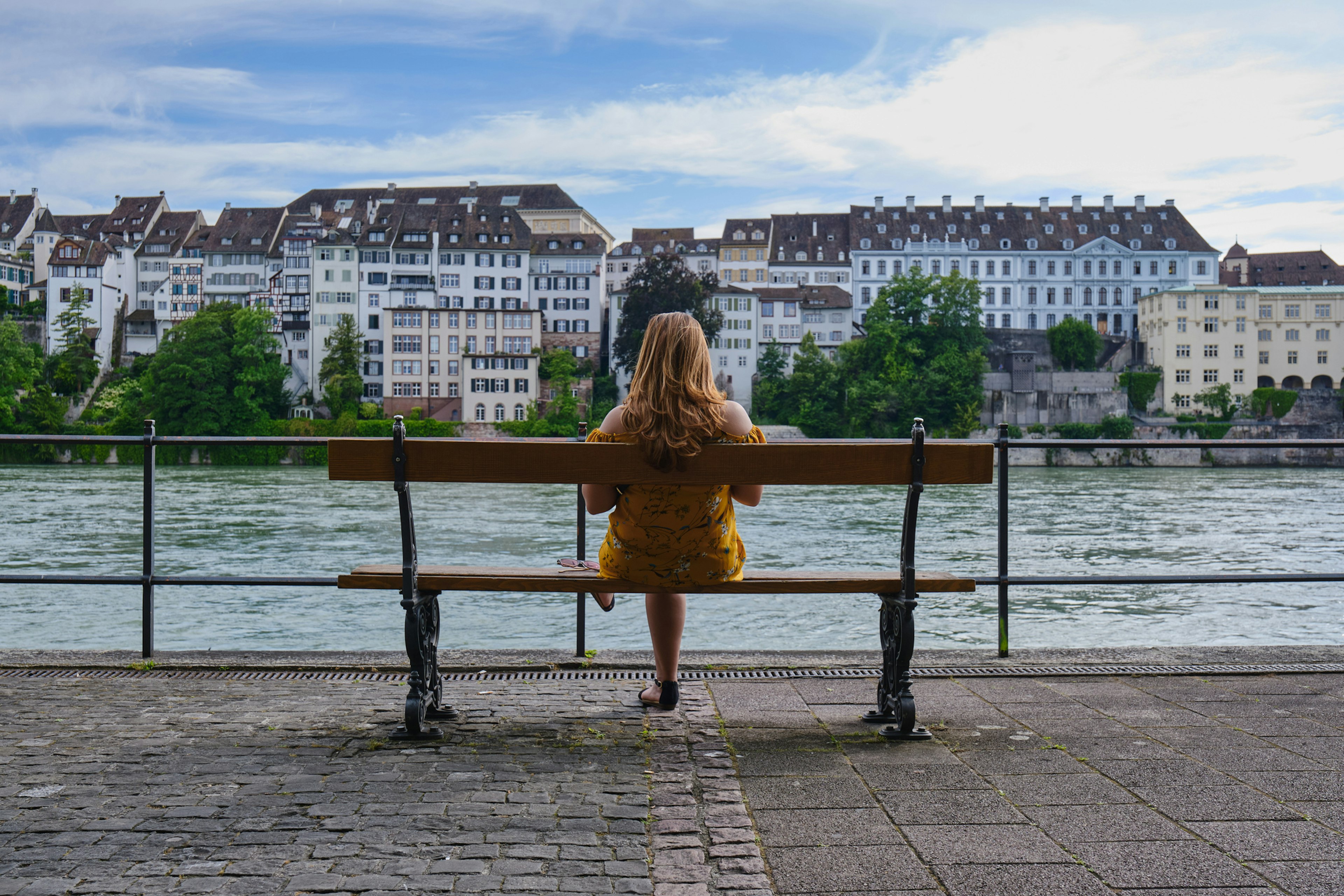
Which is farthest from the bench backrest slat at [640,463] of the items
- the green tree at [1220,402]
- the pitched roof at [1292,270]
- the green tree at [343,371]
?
the pitched roof at [1292,270]

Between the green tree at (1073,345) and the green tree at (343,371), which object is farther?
the green tree at (1073,345)

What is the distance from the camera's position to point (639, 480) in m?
3.35

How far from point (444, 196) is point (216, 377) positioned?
31.4 meters

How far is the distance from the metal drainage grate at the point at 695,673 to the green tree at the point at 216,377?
222 ft

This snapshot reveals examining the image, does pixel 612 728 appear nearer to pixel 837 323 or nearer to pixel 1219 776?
pixel 1219 776

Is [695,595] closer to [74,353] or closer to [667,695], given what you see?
[667,695]

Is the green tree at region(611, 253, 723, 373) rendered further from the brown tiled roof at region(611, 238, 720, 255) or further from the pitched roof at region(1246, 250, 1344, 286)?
the pitched roof at region(1246, 250, 1344, 286)

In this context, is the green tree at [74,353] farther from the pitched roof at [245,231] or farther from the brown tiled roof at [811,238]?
the brown tiled roof at [811,238]

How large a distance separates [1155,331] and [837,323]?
79.4ft

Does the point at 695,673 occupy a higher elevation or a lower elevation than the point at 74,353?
lower

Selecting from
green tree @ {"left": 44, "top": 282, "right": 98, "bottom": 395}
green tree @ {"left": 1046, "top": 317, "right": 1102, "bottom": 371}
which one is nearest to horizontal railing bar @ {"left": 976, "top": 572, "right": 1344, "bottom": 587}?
green tree @ {"left": 1046, "top": 317, "right": 1102, "bottom": 371}

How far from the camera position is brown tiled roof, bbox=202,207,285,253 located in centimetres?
8819

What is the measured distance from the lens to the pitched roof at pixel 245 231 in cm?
8819

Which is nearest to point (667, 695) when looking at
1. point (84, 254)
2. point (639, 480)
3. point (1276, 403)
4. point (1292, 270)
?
point (639, 480)
